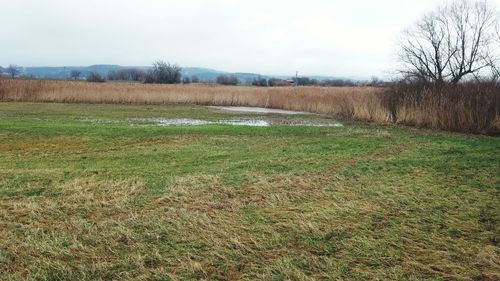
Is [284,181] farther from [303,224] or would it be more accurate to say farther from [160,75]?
[160,75]

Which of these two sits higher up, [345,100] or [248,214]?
[345,100]

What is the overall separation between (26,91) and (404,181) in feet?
90.8

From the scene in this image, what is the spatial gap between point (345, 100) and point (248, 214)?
58.3 ft

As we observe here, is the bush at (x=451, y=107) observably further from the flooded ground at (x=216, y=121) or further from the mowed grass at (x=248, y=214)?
the mowed grass at (x=248, y=214)

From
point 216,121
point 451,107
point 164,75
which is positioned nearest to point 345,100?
point 451,107

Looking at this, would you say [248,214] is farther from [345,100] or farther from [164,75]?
[164,75]

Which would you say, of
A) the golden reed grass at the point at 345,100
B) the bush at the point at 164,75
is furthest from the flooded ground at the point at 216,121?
the bush at the point at 164,75

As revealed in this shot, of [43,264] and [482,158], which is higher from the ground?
[482,158]

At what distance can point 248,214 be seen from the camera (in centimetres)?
521

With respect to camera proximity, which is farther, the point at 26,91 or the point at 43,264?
the point at 26,91

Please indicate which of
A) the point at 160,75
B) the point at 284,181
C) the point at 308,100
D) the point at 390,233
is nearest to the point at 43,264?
the point at 390,233

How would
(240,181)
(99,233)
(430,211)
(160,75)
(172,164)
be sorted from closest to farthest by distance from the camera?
(99,233) < (430,211) < (240,181) < (172,164) < (160,75)

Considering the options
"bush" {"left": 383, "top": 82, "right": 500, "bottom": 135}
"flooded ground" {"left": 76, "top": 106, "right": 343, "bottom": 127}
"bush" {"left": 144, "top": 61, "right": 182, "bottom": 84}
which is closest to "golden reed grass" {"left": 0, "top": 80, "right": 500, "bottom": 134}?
"bush" {"left": 383, "top": 82, "right": 500, "bottom": 135}

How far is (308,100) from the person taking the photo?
2636cm
